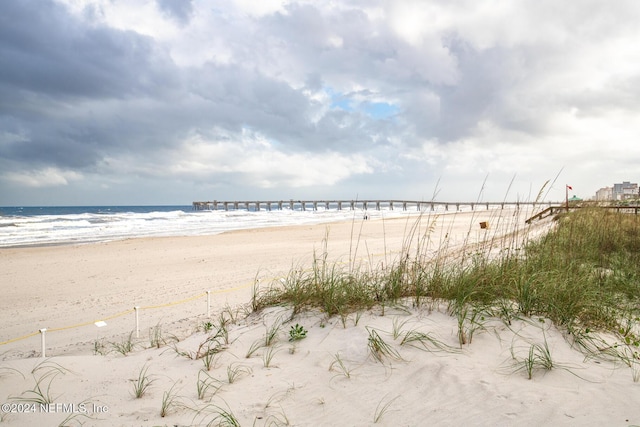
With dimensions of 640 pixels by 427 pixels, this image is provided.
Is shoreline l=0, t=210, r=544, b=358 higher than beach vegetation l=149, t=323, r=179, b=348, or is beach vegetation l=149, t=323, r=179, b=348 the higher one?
beach vegetation l=149, t=323, r=179, b=348

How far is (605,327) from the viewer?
3562mm

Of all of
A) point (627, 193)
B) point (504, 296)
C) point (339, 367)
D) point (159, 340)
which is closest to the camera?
point (339, 367)

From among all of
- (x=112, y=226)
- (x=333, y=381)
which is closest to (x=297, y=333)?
(x=333, y=381)

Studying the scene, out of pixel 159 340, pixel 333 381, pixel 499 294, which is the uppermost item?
Answer: pixel 499 294

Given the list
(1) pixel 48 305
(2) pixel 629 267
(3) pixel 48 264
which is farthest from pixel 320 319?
(3) pixel 48 264

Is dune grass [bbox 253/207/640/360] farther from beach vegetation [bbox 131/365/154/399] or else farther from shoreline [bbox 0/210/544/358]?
beach vegetation [bbox 131/365/154/399]

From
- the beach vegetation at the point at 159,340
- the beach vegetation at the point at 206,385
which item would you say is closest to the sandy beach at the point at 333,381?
the beach vegetation at the point at 206,385

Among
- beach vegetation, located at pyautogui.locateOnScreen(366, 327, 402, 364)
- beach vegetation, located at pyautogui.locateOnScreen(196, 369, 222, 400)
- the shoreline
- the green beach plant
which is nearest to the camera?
beach vegetation, located at pyautogui.locateOnScreen(196, 369, 222, 400)

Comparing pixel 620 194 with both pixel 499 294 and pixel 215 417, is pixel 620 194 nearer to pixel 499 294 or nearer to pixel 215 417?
pixel 499 294

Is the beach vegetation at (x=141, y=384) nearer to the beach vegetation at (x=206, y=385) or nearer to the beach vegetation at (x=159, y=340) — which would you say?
the beach vegetation at (x=206, y=385)

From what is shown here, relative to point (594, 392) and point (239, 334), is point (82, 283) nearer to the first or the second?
point (239, 334)

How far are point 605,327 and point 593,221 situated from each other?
6.21 m

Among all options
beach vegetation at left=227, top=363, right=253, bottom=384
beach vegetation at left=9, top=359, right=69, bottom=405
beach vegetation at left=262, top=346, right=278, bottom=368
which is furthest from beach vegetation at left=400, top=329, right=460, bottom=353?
beach vegetation at left=9, top=359, right=69, bottom=405

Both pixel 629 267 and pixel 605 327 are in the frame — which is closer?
pixel 605 327
